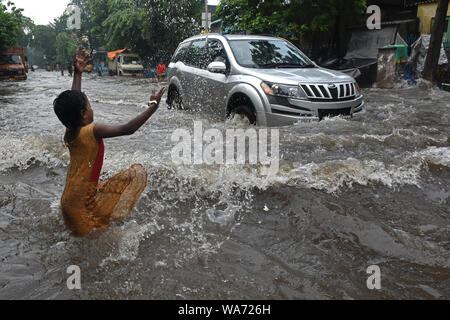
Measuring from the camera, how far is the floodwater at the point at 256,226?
97.5 inches

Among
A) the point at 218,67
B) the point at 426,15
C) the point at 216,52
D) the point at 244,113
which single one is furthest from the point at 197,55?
the point at 426,15

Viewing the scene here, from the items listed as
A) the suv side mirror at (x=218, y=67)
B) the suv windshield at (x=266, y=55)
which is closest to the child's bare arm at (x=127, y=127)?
the suv side mirror at (x=218, y=67)

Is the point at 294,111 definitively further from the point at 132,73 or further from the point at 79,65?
the point at 132,73

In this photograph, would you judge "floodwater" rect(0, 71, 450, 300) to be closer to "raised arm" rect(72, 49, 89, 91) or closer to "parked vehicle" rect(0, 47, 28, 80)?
"raised arm" rect(72, 49, 89, 91)

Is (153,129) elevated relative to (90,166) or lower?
lower

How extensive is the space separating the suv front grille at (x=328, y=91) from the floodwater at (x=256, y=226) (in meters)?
0.37

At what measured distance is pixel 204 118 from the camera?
23.4 feet

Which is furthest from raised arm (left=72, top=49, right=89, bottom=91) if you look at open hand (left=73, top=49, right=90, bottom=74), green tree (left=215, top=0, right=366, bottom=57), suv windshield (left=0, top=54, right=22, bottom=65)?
suv windshield (left=0, top=54, right=22, bottom=65)

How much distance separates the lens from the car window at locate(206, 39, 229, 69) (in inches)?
266

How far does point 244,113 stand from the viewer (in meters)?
6.08

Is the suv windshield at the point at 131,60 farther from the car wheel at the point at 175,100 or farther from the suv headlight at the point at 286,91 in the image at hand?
the suv headlight at the point at 286,91

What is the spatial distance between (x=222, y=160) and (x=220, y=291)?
248 cm
